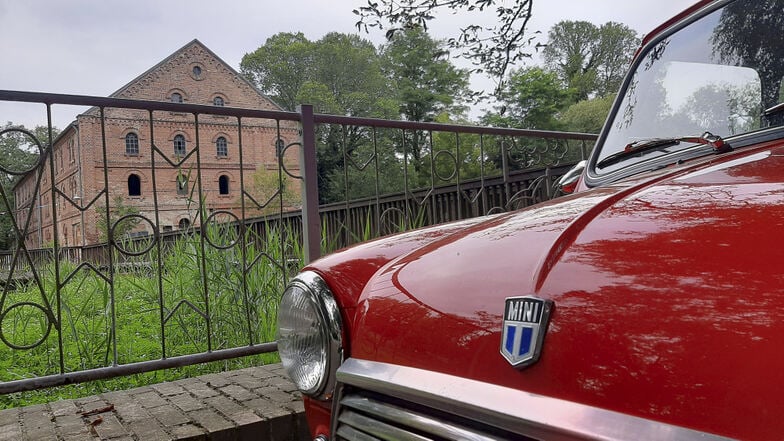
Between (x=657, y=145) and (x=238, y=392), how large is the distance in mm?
2046

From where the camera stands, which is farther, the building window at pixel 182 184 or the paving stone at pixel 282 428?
the building window at pixel 182 184

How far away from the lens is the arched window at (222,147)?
3988 cm

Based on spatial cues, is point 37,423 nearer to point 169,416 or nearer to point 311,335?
point 169,416

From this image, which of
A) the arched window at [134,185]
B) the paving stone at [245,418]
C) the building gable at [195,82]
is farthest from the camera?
the building gable at [195,82]

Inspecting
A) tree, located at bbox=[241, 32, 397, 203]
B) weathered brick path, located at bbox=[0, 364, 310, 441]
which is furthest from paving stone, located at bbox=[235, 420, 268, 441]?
tree, located at bbox=[241, 32, 397, 203]

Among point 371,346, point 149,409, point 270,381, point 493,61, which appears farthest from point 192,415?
point 493,61

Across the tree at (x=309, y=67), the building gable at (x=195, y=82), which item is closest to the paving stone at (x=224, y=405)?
the building gable at (x=195, y=82)

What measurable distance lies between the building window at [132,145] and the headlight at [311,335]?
38.7 m

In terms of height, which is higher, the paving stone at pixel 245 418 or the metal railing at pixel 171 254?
the metal railing at pixel 171 254

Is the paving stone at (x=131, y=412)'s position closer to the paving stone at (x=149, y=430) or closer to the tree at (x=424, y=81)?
the paving stone at (x=149, y=430)

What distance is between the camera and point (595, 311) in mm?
800

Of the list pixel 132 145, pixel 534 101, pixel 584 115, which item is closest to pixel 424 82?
pixel 534 101

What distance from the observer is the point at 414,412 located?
1.01m

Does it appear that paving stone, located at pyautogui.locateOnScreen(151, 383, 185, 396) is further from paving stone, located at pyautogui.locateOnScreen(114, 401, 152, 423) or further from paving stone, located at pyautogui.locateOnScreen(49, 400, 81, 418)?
paving stone, located at pyautogui.locateOnScreen(49, 400, 81, 418)
